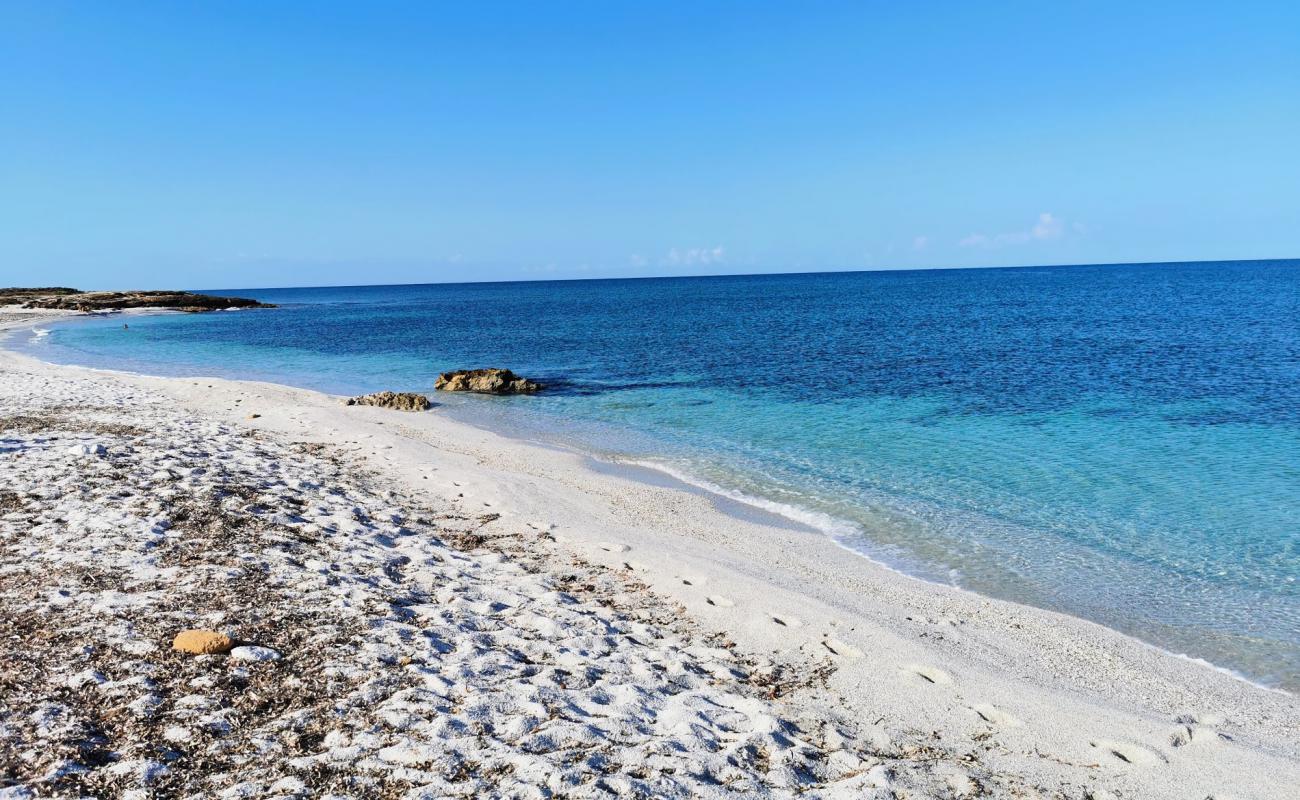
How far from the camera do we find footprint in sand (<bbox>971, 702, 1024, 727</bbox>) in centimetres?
604

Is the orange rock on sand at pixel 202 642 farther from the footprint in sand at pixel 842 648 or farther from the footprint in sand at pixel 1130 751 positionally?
the footprint in sand at pixel 1130 751

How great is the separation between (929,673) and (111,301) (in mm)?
103114

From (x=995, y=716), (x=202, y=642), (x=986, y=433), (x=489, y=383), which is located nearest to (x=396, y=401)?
(x=489, y=383)

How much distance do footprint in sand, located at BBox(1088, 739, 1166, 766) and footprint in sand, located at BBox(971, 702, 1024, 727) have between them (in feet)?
1.81

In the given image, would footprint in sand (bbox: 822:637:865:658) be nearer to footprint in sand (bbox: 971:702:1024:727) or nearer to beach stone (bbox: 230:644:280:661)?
footprint in sand (bbox: 971:702:1024:727)

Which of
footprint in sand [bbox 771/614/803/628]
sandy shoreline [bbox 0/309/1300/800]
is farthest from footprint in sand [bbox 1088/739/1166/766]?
footprint in sand [bbox 771/614/803/628]

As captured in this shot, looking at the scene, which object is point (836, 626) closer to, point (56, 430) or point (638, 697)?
point (638, 697)

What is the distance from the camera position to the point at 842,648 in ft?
23.9

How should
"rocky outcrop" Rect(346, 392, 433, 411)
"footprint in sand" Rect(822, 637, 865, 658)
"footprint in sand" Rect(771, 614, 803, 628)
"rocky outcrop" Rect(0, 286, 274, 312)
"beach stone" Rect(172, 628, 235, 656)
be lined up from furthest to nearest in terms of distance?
1. "rocky outcrop" Rect(0, 286, 274, 312)
2. "rocky outcrop" Rect(346, 392, 433, 411)
3. "footprint in sand" Rect(771, 614, 803, 628)
4. "footprint in sand" Rect(822, 637, 865, 658)
5. "beach stone" Rect(172, 628, 235, 656)

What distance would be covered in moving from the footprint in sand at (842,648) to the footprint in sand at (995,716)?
1164mm

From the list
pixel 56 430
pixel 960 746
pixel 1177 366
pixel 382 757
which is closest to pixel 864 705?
pixel 960 746

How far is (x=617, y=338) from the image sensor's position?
46.9 metres

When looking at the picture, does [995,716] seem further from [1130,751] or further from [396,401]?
[396,401]

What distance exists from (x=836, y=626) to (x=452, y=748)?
434cm
